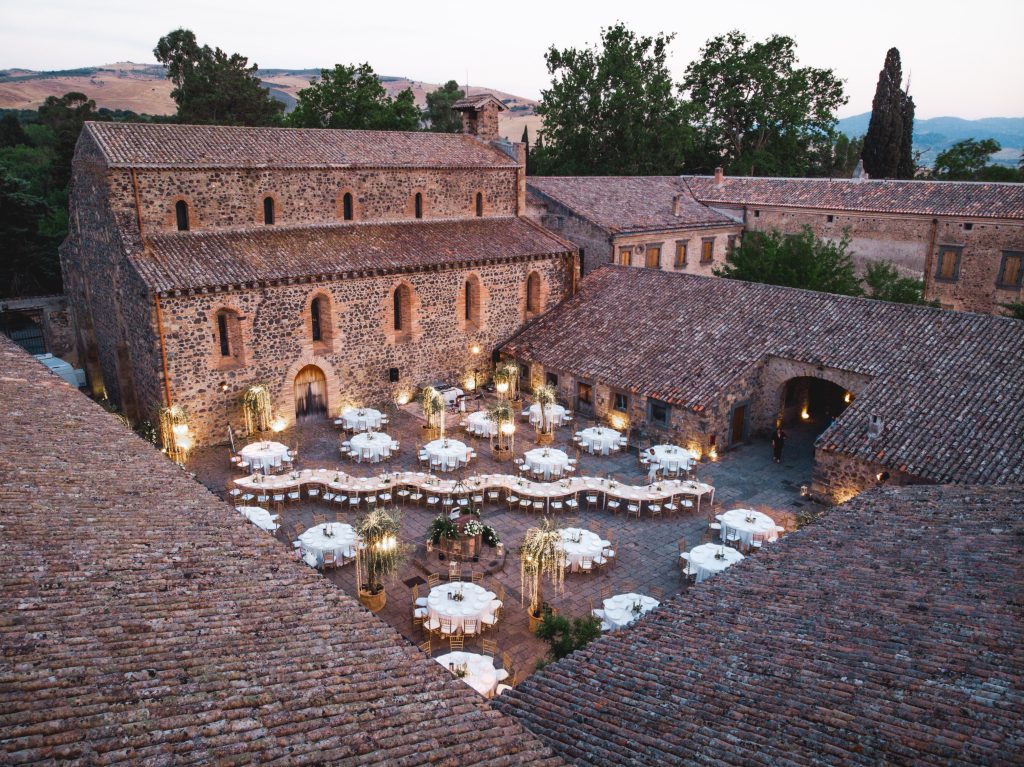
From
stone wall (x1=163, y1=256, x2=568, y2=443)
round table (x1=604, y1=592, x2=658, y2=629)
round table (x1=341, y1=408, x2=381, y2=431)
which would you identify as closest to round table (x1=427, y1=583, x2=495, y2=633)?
round table (x1=604, y1=592, x2=658, y2=629)

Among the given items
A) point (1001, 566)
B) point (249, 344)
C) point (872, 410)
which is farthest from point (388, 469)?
point (1001, 566)

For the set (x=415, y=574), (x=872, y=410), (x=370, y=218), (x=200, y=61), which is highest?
(x=200, y=61)

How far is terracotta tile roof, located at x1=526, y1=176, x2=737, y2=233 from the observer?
34000 millimetres

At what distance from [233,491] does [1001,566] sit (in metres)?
17.1

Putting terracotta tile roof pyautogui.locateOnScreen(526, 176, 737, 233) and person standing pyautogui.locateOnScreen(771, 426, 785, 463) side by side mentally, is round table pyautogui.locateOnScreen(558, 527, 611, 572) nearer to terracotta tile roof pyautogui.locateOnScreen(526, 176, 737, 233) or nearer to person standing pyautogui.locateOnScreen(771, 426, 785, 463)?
person standing pyautogui.locateOnScreen(771, 426, 785, 463)

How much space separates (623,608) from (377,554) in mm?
5126

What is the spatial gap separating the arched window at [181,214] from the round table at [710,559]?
18721 mm

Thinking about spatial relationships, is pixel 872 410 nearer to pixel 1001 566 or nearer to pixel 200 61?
pixel 1001 566

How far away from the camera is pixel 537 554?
47.8ft

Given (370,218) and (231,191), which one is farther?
(370,218)

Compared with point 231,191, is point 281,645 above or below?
below

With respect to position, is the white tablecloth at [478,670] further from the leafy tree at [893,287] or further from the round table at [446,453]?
the leafy tree at [893,287]

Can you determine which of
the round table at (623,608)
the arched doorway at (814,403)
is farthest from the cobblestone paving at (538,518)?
the round table at (623,608)

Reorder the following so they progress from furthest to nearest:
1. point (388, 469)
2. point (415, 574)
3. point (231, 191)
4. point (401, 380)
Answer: point (401, 380) → point (231, 191) → point (388, 469) → point (415, 574)
